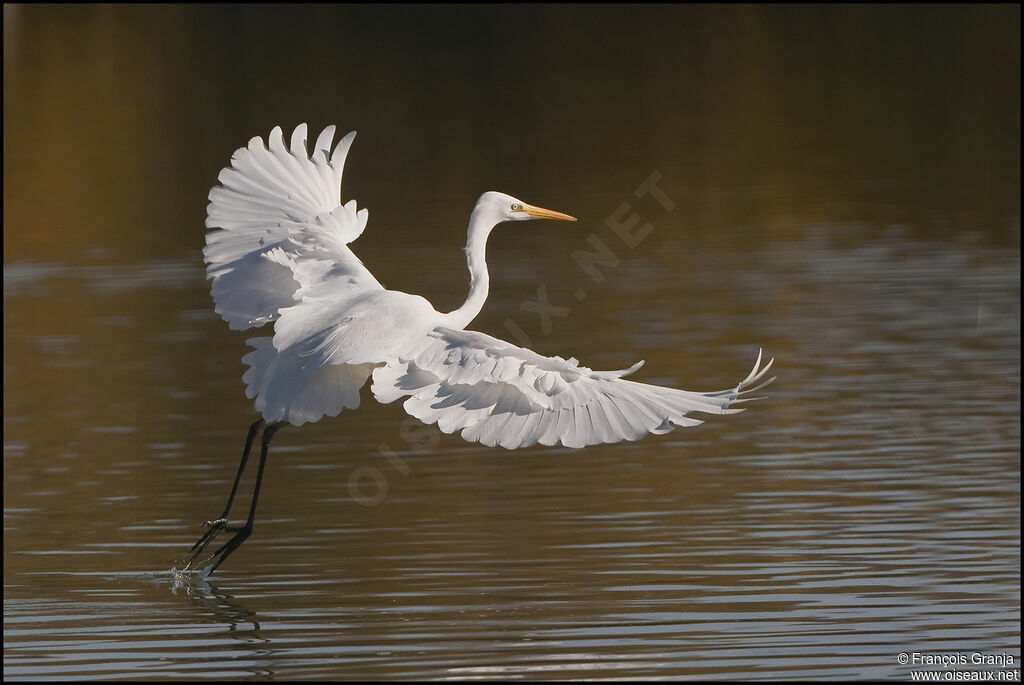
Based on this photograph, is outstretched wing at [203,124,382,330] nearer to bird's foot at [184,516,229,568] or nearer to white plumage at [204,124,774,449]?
white plumage at [204,124,774,449]

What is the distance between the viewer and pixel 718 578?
9.91 m

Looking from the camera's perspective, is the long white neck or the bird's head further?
the bird's head

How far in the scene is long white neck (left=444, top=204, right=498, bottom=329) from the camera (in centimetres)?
1042

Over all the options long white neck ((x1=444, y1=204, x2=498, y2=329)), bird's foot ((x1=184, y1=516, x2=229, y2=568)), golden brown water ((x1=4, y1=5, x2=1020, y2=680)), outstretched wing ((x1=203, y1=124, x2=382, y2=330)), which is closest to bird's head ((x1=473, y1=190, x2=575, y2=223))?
long white neck ((x1=444, y1=204, x2=498, y2=329))

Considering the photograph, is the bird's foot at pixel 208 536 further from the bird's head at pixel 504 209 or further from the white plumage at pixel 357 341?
the bird's head at pixel 504 209

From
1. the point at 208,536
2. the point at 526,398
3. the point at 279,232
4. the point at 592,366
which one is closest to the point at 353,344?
the point at 526,398

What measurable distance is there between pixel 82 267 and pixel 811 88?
51.7 ft

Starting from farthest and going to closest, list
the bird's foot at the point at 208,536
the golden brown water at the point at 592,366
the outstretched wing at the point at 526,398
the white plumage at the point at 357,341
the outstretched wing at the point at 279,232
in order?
the bird's foot at the point at 208,536
the outstretched wing at the point at 279,232
the golden brown water at the point at 592,366
the white plumage at the point at 357,341
the outstretched wing at the point at 526,398

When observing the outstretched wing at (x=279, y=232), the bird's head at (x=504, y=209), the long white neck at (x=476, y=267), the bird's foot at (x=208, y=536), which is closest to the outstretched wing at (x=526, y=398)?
the long white neck at (x=476, y=267)

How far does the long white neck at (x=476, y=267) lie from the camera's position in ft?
34.2

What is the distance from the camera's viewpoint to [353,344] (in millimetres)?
9648

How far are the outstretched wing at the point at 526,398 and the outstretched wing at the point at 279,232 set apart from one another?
57.8 inches

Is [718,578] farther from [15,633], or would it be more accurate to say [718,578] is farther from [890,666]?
[15,633]

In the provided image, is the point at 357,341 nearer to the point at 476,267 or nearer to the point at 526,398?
the point at 526,398
